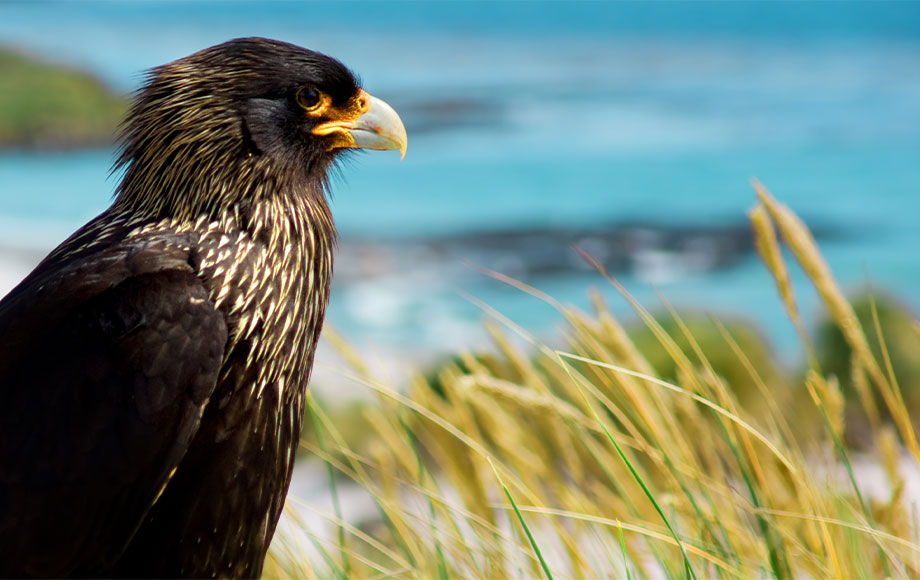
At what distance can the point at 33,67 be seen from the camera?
39.9 ft

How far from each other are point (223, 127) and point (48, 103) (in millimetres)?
11677

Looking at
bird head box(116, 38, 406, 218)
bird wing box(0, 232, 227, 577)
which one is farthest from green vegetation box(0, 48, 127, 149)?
bird wing box(0, 232, 227, 577)

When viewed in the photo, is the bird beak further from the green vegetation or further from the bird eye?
the green vegetation

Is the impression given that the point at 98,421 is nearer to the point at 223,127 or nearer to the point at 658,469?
the point at 223,127

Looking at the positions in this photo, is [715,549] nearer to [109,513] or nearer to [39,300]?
[109,513]

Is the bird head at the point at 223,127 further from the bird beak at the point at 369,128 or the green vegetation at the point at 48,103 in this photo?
the green vegetation at the point at 48,103

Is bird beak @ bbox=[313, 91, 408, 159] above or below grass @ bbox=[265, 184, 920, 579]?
above

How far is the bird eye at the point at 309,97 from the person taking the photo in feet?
5.84

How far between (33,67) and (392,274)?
5.26 m

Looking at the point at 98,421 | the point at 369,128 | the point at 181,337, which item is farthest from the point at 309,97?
the point at 98,421

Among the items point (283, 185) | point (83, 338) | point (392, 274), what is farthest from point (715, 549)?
point (392, 274)

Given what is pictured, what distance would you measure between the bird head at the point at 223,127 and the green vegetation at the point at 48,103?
35.0ft

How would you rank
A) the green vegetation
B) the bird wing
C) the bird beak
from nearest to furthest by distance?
1. the bird wing
2. the bird beak
3. the green vegetation

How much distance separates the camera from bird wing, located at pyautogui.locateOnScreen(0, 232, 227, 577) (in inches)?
56.9
